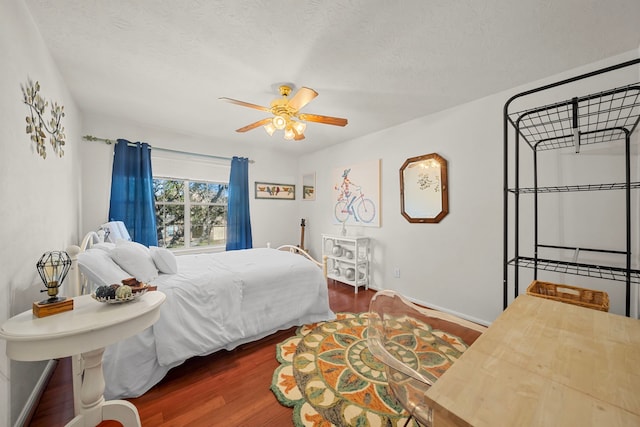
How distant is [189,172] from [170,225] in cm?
89

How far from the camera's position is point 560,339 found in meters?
0.90

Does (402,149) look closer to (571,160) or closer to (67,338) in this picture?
(571,160)

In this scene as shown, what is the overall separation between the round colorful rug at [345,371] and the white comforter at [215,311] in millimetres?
294

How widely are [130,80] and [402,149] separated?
3120 mm

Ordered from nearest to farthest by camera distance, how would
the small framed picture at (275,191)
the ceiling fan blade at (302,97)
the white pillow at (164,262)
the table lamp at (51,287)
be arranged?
the table lamp at (51,287) → the ceiling fan blade at (302,97) → the white pillow at (164,262) → the small framed picture at (275,191)

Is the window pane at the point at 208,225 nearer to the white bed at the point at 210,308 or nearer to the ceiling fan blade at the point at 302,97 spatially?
the white bed at the point at 210,308

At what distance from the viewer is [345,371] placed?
6.05 feet

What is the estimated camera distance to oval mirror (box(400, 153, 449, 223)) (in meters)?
2.92

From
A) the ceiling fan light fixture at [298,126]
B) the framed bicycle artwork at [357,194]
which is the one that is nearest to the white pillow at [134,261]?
the ceiling fan light fixture at [298,126]

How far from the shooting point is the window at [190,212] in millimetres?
3791

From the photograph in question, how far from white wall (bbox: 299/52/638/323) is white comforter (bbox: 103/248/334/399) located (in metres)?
1.31

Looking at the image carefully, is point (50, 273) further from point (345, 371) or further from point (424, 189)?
point (424, 189)

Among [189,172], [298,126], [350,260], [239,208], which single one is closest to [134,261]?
[298,126]

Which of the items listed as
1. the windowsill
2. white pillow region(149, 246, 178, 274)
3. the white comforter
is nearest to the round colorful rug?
the white comforter
